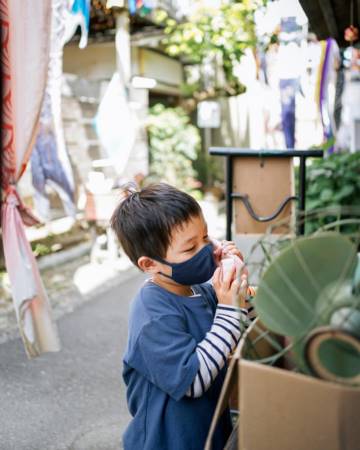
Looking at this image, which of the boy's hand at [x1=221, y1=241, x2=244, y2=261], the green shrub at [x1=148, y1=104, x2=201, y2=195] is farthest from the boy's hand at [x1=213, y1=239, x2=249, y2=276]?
the green shrub at [x1=148, y1=104, x2=201, y2=195]

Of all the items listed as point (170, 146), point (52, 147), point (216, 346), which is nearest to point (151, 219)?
point (216, 346)

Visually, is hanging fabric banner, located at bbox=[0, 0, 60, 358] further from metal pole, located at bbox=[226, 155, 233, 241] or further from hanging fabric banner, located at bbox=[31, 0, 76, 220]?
hanging fabric banner, located at bbox=[31, 0, 76, 220]

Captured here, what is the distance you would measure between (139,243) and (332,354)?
26.9 inches

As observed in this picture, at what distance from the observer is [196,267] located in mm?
1481

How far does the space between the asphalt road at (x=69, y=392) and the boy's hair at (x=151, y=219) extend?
190 cm

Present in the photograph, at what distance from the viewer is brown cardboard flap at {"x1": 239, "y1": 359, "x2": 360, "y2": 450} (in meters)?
0.92

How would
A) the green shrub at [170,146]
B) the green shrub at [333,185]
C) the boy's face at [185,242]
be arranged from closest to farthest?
the boy's face at [185,242], the green shrub at [333,185], the green shrub at [170,146]

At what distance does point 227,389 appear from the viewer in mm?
1118

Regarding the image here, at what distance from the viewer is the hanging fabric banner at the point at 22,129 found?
3.13 metres

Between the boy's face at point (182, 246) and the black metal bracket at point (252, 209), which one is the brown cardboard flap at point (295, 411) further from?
the black metal bracket at point (252, 209)

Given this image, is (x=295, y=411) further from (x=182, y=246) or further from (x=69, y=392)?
(x=69, y=392)

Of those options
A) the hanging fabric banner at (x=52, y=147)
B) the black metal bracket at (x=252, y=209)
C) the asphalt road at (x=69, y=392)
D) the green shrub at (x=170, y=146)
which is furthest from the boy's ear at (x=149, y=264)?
the green shrub at (x=170, y=146)

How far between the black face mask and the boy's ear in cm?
2

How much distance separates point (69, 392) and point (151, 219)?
2614mm
